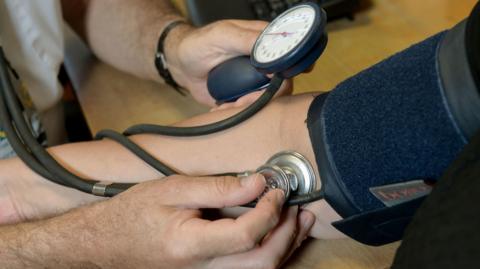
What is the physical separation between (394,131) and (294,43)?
15 cm

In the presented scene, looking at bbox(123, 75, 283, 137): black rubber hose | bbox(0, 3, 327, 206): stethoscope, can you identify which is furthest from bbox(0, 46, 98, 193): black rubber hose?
bbox(123, 75, 283, 137): black rubber hose

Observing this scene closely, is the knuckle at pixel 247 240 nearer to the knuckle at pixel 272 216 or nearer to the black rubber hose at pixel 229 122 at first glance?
the knuckle at pixel 272 216

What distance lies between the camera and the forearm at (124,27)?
3.09ft

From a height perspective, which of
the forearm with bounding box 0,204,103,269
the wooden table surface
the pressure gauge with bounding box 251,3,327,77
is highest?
the pressure gauge with bounding box 251,3,327,77

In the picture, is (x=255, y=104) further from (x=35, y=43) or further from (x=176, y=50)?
(x=35, y=43)

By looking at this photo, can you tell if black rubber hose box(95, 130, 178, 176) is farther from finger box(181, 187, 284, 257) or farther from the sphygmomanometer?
finger box(181, 187, 284, 257)

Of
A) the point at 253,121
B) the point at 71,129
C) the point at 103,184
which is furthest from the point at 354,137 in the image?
the point at 71,129

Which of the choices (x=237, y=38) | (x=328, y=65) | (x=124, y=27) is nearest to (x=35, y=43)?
(x=124, y=27)

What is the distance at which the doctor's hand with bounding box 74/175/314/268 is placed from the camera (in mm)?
521

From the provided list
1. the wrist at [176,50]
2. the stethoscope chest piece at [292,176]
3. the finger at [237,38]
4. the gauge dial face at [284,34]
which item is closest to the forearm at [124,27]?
the wrist at [176,50]

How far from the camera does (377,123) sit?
0.50m

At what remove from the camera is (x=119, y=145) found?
73 centimetres

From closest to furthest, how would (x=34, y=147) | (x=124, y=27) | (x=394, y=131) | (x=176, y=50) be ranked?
(x=394, y=131) → (x=34, y=147) → (x=176, y=50) → (x=124, y=27)

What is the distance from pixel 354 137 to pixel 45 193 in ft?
1.46
